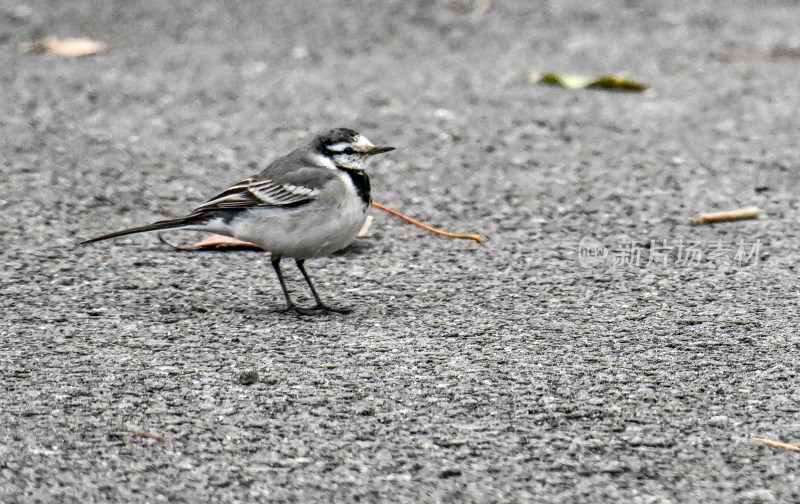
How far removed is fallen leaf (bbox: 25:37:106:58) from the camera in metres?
10.1

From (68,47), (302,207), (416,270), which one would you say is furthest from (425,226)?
(68,47)

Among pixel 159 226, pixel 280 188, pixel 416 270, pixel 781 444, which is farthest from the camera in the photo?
pixel 416 270

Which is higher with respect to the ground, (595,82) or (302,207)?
Result: (302,207)

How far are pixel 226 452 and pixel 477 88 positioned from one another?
5.90m

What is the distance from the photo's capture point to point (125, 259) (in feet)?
20.6

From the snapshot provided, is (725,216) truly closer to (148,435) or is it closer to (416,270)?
(416,270)

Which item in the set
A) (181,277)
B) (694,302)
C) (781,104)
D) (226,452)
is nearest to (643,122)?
(781,104)

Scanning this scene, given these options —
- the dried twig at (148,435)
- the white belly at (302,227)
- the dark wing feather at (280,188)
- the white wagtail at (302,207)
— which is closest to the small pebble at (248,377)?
the dried twig at (148,435)

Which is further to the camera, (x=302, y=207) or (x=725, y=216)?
(x=725, y=216)

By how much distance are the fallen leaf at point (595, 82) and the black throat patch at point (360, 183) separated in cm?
403

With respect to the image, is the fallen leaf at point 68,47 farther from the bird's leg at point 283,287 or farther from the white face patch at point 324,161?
the bird's leg at point 283,287

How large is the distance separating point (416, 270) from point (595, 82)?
148 inches

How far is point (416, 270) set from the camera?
6227 mm

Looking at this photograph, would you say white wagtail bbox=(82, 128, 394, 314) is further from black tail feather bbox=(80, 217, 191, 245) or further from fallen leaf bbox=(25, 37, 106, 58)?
fallen leaf bbox=(25, 37, 106, 58)
